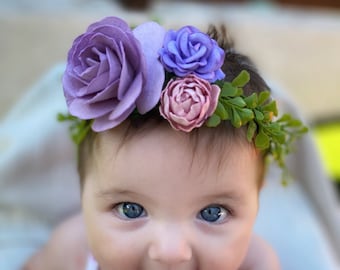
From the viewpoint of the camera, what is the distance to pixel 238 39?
6.45 ft

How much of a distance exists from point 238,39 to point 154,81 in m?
1.19

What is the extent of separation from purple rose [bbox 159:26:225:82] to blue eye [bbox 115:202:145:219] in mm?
177

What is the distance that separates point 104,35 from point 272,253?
0.47 m

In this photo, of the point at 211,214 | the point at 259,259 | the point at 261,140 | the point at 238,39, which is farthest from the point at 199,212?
the point at 238,39

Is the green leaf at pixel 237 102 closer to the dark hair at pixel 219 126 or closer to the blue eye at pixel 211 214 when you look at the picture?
the dark hair at pixel 219 126

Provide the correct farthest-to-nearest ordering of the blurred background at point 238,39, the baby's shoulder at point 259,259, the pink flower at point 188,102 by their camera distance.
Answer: the blurred background at point 238,39 < the baby's shoulder at point 259,259 < the pink flower at point 188,102

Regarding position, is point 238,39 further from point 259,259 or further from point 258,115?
point 258,115

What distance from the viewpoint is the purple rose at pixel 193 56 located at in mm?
808

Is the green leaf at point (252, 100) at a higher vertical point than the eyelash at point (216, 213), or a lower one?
higher

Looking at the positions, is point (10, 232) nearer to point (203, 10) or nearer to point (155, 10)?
point (155, 10)

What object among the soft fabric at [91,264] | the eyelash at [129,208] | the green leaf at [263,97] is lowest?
the soft fabric at [91,264]

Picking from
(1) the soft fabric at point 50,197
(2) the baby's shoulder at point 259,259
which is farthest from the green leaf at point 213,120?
(1) the soft fabric at point 50,197

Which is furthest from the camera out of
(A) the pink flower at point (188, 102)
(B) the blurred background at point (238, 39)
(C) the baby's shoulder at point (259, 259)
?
(B) the blurred background at point (238, 39)

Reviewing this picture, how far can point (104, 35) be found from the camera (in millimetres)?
811
